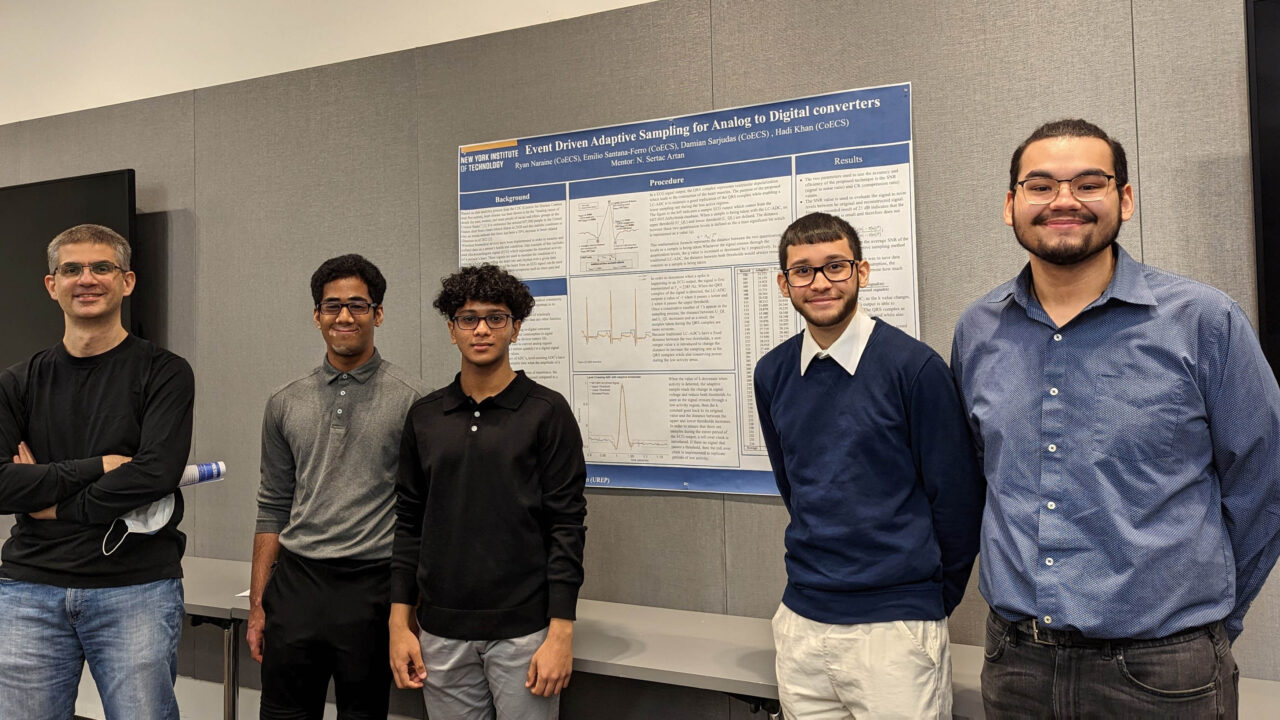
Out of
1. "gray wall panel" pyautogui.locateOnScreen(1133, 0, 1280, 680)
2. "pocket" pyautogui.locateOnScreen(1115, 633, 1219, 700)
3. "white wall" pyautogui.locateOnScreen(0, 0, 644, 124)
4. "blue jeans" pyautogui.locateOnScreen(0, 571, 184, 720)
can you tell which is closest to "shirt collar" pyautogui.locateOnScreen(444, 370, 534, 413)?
"blue jeans" pyautogui.locateOnScreen(0, 571, 184, 720)

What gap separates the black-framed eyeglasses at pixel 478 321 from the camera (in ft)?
6.18

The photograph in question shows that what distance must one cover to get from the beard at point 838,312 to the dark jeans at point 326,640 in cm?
124

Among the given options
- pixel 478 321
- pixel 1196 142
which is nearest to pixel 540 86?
pixel 478 321

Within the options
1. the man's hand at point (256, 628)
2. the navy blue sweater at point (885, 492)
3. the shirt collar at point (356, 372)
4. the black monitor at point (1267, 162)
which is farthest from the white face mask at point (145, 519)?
the black monitor at point (1267, 162)

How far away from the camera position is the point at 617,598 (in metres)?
2.58

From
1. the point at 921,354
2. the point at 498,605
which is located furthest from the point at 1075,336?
the point at 498,605

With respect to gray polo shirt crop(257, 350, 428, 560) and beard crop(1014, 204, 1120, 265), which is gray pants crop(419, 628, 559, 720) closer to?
gray polo shirt crop(257, 350, 428, 560)

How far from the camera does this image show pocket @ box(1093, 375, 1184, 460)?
4.31ft

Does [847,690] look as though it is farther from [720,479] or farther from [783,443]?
[720,479]

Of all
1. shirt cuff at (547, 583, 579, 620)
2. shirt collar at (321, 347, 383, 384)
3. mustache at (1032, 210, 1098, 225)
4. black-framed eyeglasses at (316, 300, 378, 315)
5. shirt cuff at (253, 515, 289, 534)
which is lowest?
shirt cuff at (547, 583, 579, 620)

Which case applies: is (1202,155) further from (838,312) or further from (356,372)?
(356,372)

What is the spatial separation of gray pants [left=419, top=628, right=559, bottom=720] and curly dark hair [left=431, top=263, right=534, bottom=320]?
78cm

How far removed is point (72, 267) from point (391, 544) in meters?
1.08

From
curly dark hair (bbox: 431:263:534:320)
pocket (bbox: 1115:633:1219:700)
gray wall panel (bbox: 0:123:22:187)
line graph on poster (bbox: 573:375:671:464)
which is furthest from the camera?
gray wall panel (bbox: 0:123:22:187)
